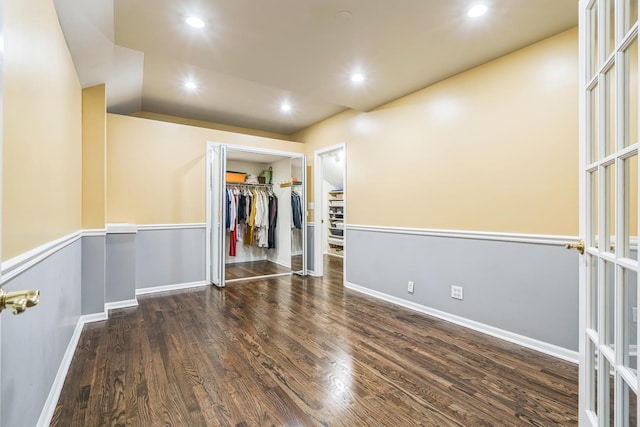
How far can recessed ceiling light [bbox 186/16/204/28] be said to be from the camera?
6.82 ft

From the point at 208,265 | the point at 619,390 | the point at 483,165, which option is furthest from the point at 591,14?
the point at 208,265

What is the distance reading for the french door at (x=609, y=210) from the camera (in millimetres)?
872

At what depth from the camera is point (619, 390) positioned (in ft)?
3.00

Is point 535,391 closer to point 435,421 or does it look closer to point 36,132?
point 435,421

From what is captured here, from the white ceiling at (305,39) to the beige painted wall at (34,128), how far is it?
382 mm

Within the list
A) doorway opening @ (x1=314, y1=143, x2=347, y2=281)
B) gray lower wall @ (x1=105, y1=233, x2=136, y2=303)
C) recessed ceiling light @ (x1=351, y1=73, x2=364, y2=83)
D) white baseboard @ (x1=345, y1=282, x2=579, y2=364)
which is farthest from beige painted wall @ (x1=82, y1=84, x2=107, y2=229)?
white baseboard @ (x1=345, y1=282, x2=579, y2=364)

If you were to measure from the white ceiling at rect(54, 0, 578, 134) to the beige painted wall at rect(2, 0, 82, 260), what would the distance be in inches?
15.0

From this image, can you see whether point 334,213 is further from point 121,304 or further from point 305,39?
point 305,39

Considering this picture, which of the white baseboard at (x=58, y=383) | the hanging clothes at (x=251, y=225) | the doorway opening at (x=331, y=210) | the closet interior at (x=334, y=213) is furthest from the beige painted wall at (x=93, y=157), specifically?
the closet interior at (x=334, y=213)

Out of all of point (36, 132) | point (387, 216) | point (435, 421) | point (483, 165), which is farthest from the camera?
point (387, 216)

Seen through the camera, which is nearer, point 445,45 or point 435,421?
point 435,421

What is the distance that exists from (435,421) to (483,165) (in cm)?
203

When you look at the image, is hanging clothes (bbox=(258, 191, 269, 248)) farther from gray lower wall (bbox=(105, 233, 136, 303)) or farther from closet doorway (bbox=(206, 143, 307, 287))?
gray lower wall (bbox=(105, 233, 136, 303))

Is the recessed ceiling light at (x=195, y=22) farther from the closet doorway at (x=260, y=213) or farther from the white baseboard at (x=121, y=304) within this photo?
Result: the white baseboard at (x=121, y=304)
